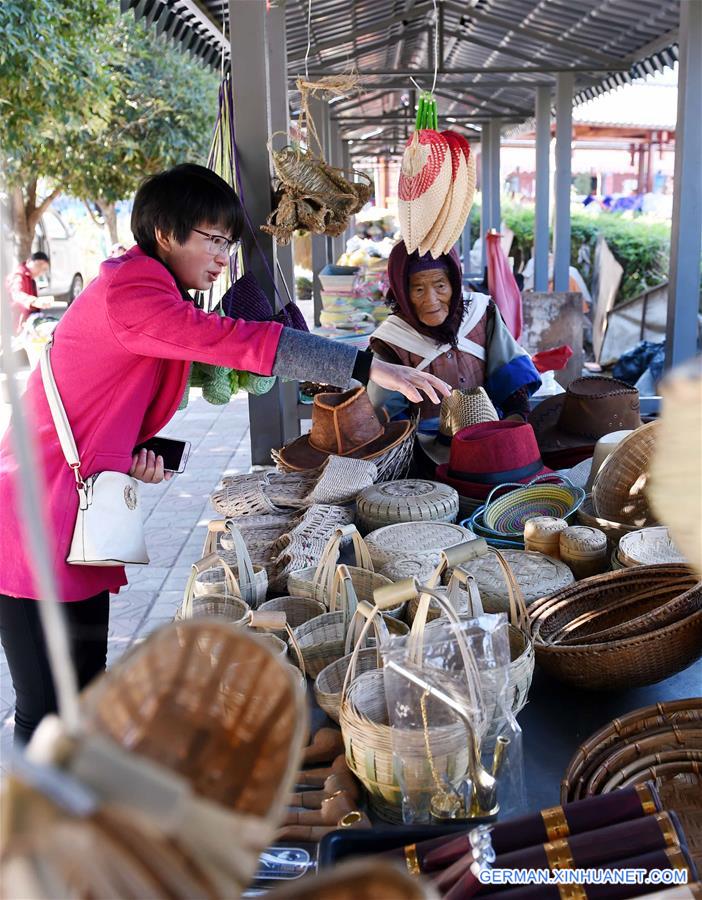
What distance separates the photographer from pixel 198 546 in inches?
182

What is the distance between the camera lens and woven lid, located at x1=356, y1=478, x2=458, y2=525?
2.24 metres

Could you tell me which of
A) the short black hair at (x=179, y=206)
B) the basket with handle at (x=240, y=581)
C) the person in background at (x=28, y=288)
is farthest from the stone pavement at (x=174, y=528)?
the person in background at (x=28, y=288)

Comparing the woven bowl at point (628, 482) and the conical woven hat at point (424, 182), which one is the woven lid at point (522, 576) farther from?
the conical woven hat at point (424, 182)

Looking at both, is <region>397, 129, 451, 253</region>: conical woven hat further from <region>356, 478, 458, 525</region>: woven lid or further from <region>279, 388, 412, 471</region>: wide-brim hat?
<region>356, 478, 458, 525</region>: woven lid

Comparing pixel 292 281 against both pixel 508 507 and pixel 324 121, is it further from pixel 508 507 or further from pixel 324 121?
pixel 324 121

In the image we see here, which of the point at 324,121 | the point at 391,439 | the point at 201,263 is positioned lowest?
the point at 391,439

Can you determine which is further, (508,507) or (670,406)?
(508,507)

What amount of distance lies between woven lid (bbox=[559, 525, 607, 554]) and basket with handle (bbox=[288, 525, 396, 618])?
42 centimetres

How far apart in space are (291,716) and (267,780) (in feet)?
0.12

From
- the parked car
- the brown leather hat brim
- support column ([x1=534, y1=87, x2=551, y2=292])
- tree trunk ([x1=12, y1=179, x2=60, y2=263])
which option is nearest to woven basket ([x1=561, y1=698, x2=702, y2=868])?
the brown leather hat brim

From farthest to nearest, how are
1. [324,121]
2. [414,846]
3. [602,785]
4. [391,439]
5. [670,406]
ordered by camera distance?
[324,121], [391,439], [602,785], [414,846], [670,406]

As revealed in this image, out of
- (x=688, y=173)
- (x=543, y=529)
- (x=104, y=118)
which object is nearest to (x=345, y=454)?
(x=543, y=529)

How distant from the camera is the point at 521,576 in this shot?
1.84 metres

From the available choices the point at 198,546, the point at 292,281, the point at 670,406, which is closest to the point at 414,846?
the point at 670,406
